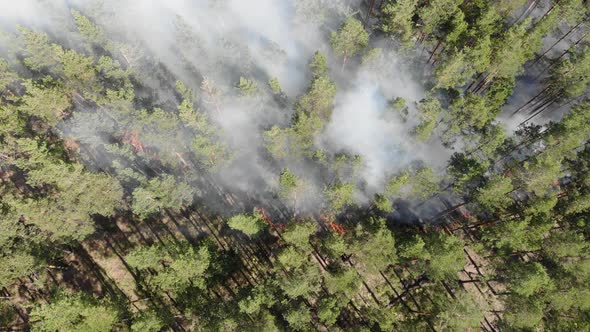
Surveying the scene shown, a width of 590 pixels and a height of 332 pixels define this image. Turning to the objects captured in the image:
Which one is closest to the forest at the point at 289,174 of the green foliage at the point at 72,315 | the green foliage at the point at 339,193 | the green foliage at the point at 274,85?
the green foliage at the point at 72,315

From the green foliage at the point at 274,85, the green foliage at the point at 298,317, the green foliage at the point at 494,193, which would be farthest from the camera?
the green foliage at the point at 274,85

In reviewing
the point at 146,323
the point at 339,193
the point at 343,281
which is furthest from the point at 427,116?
the point at 146,323

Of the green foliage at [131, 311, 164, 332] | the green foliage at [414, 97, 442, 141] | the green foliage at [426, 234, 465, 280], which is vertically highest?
the green foliage at [414, 97, 442, 141]

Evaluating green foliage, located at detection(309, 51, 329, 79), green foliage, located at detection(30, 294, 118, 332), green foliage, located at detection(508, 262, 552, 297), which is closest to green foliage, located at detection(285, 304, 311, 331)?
green foliage, located at detection(30, 294, 118, 332)

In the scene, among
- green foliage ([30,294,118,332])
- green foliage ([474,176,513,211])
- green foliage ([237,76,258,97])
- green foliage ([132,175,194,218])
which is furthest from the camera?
green foliage ([237,76,258,97])

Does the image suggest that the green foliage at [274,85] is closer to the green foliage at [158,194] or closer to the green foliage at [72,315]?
the green foliage at [158,194]

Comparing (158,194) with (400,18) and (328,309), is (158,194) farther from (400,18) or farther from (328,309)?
(400,18)

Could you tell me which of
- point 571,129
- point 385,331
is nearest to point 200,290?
point 385,331

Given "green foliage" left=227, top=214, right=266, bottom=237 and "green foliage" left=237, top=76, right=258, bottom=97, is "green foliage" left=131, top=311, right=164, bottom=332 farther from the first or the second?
"green foliage" left=237, top=76, right=258, bottom=97
